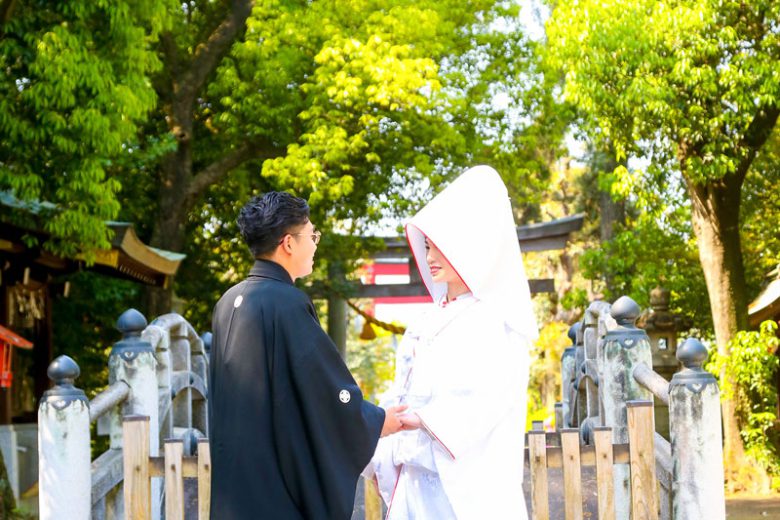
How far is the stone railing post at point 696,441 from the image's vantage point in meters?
5.43

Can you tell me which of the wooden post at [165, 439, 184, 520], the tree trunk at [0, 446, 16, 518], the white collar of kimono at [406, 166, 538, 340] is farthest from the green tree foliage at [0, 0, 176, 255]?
the white collar of kimono at [406, 166, 538, 340]

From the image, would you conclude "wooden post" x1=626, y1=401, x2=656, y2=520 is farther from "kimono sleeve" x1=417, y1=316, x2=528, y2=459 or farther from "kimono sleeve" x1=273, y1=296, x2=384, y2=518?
"kimono sleeve" x1=273, y1=296, x2=384, y2=518

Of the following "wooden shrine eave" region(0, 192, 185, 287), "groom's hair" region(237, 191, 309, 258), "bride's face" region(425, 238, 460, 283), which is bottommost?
"bride's face" region(425, 238, 460, 283)

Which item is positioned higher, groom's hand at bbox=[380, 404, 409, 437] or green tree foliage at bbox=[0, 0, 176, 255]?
green tree foliage at bbox=[0, 0, 176, 255]

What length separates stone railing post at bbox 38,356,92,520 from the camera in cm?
539

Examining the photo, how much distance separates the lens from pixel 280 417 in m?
3.97

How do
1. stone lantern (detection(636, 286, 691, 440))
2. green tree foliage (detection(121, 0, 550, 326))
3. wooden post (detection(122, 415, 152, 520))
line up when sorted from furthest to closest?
green tree foliage (detection(121, 0, 550, 326)) → stone lantern (detection(636, 286, 691, 440)) → wooden post (detection(122, 415, 152, 520))

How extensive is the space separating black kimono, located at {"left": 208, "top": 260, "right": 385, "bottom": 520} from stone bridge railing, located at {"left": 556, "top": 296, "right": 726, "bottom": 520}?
200cm

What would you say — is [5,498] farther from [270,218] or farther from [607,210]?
[607,210]

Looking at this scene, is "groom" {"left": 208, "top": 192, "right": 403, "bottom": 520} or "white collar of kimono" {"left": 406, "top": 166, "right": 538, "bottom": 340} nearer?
"groom" {"left": 208, "top": 192, "right": 403, "bottom": 520}

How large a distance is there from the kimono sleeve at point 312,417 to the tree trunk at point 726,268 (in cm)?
1199

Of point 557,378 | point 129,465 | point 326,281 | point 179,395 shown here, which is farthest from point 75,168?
point 557,378

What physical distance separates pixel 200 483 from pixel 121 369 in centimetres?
116

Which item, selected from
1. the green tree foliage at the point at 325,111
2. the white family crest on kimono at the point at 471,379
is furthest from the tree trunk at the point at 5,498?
the green tree foliage at the point at 325,111
